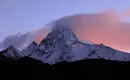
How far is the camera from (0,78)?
167125 mm

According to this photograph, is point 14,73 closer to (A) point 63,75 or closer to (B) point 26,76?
(B) point 26,76

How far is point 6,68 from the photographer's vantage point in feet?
578

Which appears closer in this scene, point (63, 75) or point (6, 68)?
point (6, 68)

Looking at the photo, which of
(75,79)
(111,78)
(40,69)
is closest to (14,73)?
(40,69)

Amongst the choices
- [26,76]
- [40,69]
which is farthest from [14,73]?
[40,69]

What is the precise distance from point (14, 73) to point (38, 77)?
1458 cm

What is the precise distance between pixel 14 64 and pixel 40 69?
17.2 meters

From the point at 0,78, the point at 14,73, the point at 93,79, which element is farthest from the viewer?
the point at 93,79

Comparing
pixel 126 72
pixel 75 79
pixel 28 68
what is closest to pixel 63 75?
pixel 75 79

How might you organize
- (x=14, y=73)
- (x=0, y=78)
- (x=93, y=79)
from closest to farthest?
A: (x=0, y=78) < (x=14, y=73) < (x=93, y=79)

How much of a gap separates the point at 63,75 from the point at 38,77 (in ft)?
54.5

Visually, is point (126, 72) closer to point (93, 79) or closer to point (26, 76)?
point (93, 79)

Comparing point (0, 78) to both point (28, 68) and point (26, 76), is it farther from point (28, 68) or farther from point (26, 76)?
point (28, 68)

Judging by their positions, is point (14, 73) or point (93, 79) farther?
point (93, 79)
